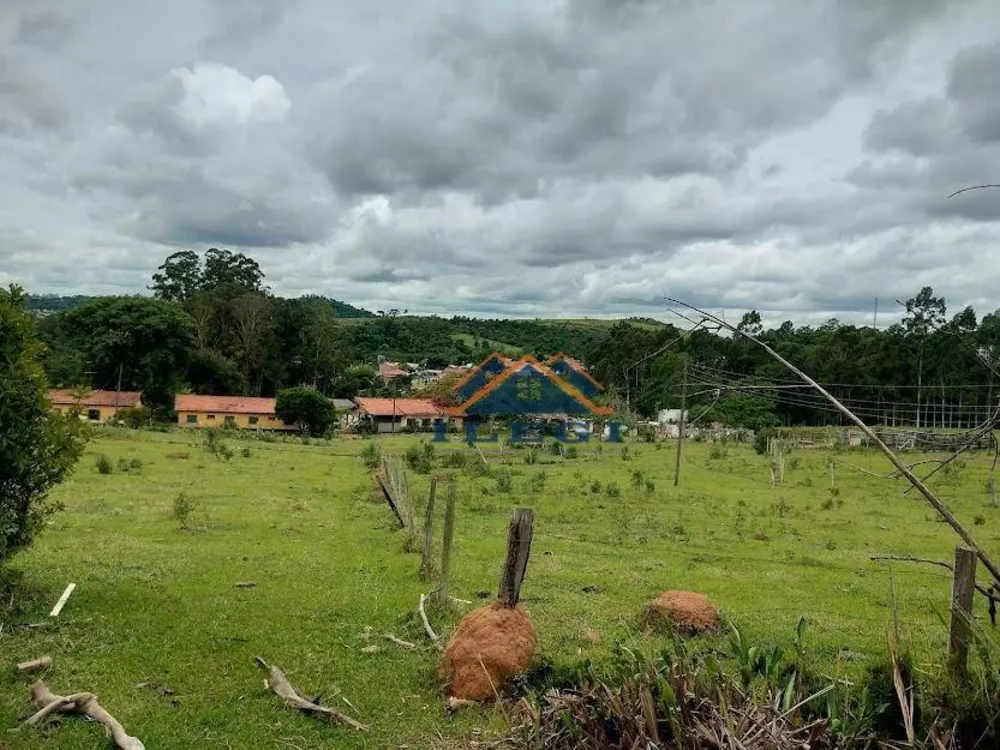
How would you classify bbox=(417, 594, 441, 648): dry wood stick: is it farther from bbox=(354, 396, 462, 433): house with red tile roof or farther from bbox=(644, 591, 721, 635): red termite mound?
bbox=(354, 396, 462, 433): house with red tile roof

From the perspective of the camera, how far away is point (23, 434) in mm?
8508

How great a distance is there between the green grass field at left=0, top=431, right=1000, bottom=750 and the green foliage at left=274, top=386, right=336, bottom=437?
28215 mm

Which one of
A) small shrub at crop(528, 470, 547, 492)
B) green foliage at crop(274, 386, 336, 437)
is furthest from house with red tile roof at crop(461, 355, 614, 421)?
small shrub at crop(528, 470, 547, 492)

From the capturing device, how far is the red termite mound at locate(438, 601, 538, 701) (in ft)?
23.8

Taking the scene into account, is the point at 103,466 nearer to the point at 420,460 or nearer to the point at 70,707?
the point at 420,460

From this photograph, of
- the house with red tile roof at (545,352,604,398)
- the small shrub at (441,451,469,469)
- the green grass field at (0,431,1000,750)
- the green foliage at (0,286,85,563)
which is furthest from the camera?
the house with red tile roof at (545,352,604,398)

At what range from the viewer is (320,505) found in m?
20.2

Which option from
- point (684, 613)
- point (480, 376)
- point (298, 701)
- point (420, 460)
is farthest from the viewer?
point (480, 376)

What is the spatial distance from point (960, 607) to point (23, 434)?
915 cm

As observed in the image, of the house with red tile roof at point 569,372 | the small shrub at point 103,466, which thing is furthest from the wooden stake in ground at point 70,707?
the house with red tile roof at point 569,372

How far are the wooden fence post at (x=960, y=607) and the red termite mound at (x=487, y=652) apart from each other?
3.86 metres

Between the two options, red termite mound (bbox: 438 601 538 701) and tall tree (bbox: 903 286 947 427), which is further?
tall tree (bbox: 903 286 947 427)

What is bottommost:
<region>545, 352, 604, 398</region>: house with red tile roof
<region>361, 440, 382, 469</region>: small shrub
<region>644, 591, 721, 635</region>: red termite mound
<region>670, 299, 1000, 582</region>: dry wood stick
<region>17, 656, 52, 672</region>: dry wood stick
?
<region>361, 440, 382, 469</region>: small shrub

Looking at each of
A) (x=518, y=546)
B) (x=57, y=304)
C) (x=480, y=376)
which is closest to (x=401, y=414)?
(x=480, y=376)
